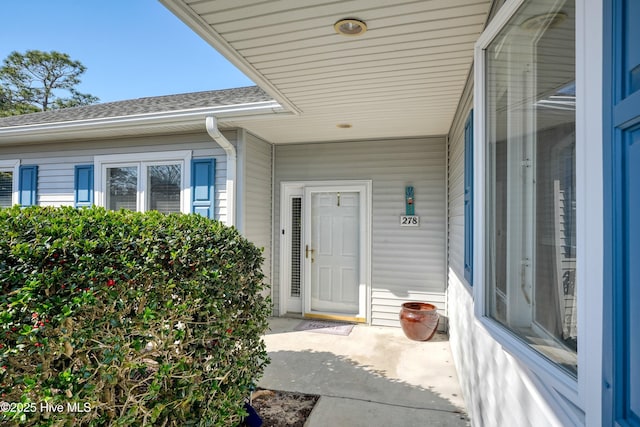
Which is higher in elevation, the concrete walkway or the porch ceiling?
the porch ceiling

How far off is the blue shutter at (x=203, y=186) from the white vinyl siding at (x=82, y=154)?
7cm

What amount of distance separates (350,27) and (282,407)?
2.79 meters

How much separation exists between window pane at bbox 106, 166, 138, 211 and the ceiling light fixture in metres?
3.72

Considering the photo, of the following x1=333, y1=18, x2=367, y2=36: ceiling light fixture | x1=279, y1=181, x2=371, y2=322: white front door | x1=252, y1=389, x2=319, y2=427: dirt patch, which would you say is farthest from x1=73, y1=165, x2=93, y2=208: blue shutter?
x1=333, y1=18, x2=367, y2=36: ceiling light fixture

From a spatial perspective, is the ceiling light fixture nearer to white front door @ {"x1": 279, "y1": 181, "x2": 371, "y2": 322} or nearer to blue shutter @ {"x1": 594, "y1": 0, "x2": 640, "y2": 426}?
blue shutter @ {"x1": 594, "y1": 0, "x2": 640, "y2": 426}

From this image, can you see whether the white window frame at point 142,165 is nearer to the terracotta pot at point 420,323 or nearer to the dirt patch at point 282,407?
the dirt patch at point 282,407

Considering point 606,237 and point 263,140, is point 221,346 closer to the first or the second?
point 606,237

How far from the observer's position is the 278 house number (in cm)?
461

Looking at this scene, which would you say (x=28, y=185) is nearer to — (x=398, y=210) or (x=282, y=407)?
(x=282, y=407)

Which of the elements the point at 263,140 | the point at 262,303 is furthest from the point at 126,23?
the point at 262,303

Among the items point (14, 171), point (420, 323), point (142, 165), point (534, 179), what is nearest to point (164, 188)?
point (142, 165)

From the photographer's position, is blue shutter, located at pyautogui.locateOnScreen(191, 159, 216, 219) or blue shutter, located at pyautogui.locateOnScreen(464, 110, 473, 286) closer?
blue shutter, located at pyautogui.locateOnScreen(464, 110, 473, 286)

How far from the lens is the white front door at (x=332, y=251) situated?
4.98 meters

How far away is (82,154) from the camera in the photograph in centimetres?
485
